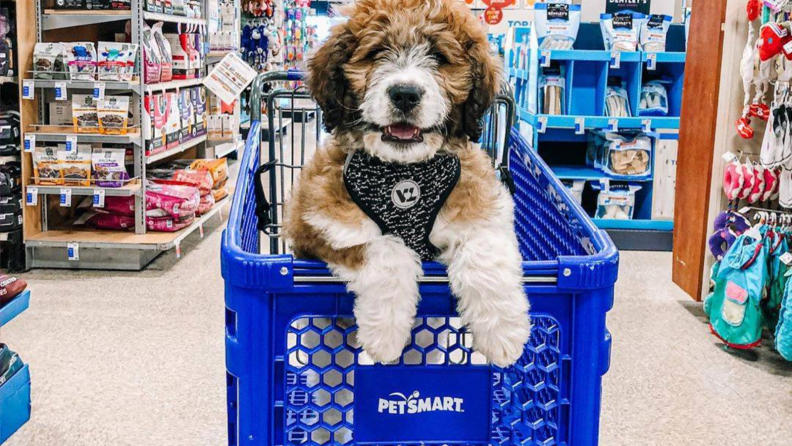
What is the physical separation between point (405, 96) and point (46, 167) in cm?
367

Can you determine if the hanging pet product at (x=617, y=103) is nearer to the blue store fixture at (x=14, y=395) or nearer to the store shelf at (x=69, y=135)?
the store shelf at (x=69, y=135)

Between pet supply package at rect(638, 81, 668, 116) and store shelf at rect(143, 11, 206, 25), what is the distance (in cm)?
319

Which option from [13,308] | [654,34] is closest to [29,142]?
[13,308]

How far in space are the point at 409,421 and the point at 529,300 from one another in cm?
30

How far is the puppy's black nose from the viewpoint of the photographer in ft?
4.77

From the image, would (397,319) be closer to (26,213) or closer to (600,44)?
(26,213)

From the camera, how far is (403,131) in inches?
60.6

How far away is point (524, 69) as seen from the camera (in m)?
5.94

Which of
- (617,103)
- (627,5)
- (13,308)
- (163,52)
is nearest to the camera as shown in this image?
(13,308)

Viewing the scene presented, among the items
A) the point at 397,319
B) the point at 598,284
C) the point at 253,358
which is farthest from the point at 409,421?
the point at 598,284

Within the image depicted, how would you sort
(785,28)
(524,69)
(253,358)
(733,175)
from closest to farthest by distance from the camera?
1. (253,358)
2. (785,28)
3. (733,175)
4. (524,69)

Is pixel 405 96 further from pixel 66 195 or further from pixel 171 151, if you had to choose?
pixel 171 151

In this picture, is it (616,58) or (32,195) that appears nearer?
(32,195)

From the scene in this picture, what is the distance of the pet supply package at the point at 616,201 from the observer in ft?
18.2
